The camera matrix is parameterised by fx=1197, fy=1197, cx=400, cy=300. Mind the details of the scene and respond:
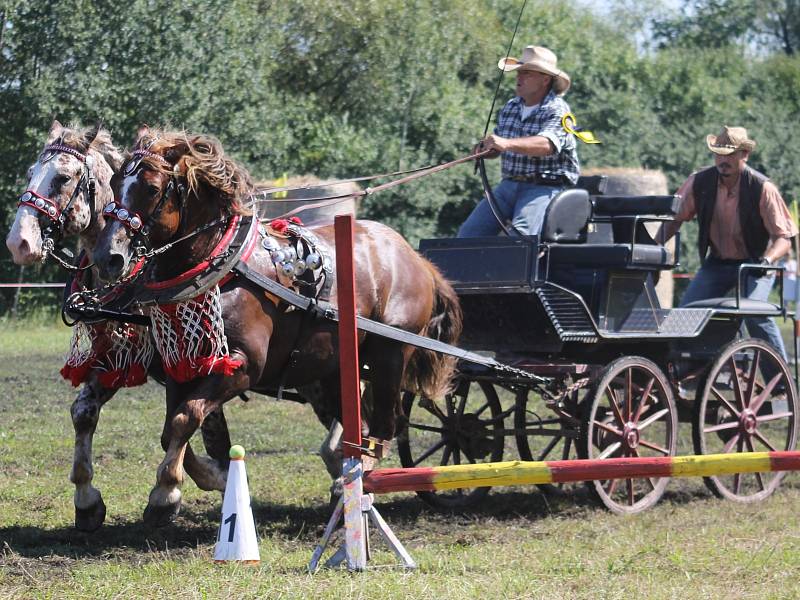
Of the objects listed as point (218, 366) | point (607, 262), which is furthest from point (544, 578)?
point (607, 262)

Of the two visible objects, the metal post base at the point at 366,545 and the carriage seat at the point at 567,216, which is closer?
the metal post base at the point at 366,545

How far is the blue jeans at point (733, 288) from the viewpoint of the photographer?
305 inches

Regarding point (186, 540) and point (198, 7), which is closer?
point (186, 540)

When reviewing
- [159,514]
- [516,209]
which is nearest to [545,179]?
[516,209]

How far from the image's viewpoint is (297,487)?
7.09 metres

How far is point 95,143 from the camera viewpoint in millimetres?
5723

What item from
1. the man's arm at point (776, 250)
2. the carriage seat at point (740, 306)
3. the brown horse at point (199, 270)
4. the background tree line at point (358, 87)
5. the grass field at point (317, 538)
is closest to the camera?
the grass field at point (317, 538)

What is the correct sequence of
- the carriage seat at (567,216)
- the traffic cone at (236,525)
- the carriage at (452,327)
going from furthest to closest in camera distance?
the carriage seat at (567,216)
the carriage at (452,327)
the traffic cone at (236,525)

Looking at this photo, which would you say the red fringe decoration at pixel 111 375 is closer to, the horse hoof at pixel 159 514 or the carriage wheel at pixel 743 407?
the horse hoof at pixel 159 514

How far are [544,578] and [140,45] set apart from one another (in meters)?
12.5

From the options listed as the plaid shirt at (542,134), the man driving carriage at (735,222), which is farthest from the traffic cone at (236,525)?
the man driving carriage at (735,222)

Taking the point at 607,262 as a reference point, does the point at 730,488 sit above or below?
below

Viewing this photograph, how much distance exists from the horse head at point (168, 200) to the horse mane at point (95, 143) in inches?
13.5

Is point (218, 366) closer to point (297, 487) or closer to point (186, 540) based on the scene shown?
point (186, 540)
